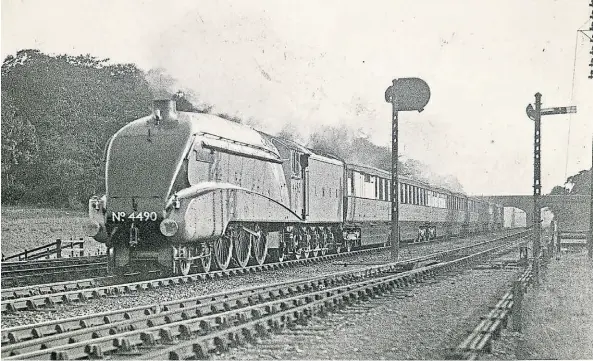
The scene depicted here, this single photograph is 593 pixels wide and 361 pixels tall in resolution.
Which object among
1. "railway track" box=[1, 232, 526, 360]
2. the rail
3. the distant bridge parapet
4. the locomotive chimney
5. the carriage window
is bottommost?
the rail

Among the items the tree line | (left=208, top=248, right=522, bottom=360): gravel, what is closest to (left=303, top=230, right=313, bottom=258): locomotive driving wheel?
the tree line

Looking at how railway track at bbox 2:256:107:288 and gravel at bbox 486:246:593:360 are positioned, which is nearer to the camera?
gravel at bbox 486:246:593:360

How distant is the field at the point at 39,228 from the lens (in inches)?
924

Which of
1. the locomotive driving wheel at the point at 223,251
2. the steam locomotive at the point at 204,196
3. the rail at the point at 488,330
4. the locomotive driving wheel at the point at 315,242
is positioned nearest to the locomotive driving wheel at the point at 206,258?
the steam locomotive at the point at 204,196

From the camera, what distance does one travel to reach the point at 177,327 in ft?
27.8

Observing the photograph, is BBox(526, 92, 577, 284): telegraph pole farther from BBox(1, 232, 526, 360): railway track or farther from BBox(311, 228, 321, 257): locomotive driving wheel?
BBox(1, 232, 526, 360): railway track

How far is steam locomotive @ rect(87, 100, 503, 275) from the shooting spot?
14.5 meters

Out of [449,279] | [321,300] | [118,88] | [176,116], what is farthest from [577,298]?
[118,88]

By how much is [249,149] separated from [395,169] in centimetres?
538

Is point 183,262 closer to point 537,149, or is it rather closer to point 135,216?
point 135,216

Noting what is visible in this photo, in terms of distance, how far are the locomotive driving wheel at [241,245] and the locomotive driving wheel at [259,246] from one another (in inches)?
12.5

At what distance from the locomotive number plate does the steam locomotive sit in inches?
0.8

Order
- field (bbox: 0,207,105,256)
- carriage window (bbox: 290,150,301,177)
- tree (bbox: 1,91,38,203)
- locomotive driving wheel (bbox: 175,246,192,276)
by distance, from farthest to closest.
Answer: field (bbox: 0,207,105,256) < carriage window (bbox: 290,150,301,177) < tree (bbox: 1,91,38,203) < locomotive driving wheel (bbox: 175,246,192,276)

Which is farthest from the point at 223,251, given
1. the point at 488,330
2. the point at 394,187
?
the point at 488,330
